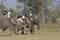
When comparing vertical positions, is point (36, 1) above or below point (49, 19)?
above

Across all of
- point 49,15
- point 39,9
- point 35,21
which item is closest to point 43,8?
point 39,9

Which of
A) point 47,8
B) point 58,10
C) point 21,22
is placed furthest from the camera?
point 58,10

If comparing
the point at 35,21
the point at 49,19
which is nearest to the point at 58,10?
the point at 49,19

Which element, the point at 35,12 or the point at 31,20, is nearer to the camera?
the point at 31,20

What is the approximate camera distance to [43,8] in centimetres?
8088

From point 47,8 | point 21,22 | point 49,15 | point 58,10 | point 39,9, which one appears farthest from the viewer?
point 58,10

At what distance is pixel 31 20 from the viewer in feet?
101

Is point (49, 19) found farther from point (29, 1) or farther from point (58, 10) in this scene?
point (58, 10)

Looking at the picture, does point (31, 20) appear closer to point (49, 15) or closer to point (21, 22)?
point (21, 22)

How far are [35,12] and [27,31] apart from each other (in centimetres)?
5100

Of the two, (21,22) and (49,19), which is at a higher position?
(21,22)

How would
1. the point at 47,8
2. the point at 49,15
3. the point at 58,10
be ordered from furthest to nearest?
the point at 58,10 → the point at 49,15 → the point at 47,8

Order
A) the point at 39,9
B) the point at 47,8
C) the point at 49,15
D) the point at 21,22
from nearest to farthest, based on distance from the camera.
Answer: the point at 21,22 → the point at 39,9 → the point at 47,8 → the point at 49,15

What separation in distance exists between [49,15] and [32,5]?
38.7 ft
